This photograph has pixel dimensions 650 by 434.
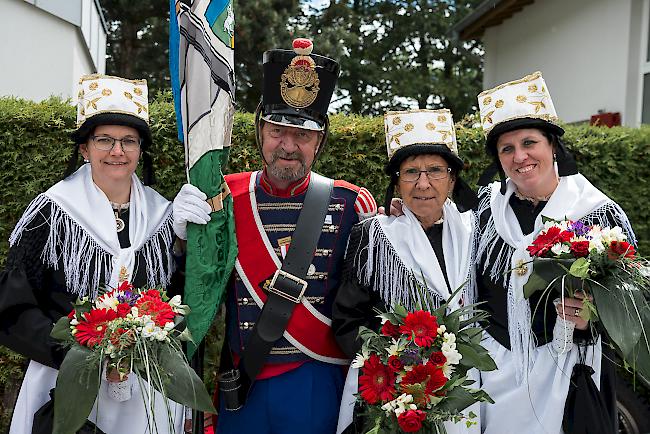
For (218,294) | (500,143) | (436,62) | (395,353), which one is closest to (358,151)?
(500,143)

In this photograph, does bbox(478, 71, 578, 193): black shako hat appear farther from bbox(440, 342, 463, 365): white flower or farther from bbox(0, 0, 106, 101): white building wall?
bbox(0, 0, 106, 101): white building wall

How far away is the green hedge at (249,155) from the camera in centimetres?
422

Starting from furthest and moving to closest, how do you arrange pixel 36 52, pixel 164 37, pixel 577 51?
pixel 164 37 → pixel 577 51 → pixel 36 52

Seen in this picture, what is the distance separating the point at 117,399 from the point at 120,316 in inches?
16.6

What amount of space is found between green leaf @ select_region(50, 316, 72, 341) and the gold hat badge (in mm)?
1280

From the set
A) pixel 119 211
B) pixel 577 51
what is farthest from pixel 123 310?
pixel 577 51

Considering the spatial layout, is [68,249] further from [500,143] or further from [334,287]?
[500,143]

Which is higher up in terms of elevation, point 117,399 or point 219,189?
point 219,189

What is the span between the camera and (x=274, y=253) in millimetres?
2955

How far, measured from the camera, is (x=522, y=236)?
293 cm

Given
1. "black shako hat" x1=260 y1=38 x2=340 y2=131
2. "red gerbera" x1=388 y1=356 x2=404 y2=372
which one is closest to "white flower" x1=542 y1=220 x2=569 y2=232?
"red gerbera" x1=388 y1=356 x2=404 y2=372

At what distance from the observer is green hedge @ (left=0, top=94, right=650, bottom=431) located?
4.22 metres

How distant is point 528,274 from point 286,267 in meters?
1.01

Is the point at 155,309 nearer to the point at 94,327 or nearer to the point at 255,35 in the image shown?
the point at 94,327
